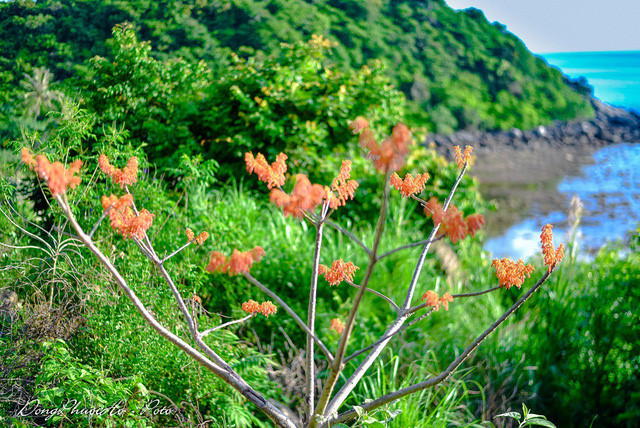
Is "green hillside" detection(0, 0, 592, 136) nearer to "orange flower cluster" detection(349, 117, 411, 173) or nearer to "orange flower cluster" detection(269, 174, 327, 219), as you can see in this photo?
"orange flower cluster" detection(269, 174, 327, 219)

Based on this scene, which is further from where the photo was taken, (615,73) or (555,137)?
(615,73)

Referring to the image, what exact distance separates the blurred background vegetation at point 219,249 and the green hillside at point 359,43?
52 millimetres

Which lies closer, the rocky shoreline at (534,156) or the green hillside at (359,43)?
the green hillside at (359,43)

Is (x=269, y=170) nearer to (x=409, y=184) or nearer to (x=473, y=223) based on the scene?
(x=409, y=184)

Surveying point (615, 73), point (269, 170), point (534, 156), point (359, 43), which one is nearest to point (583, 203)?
point (534, 156)

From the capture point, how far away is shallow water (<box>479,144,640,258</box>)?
31.4 ft

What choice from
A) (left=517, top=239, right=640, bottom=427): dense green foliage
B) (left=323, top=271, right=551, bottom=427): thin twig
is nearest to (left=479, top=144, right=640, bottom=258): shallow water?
(left=517, top=239, right=640, bottom=427): dense green foliage

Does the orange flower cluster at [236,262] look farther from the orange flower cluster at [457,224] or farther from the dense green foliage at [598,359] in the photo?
the dense green foliage at [598,359]

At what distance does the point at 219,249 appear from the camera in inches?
136

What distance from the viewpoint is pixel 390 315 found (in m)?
3.78

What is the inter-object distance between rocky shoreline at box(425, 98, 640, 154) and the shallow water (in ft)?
9.28

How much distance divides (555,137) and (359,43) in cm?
846

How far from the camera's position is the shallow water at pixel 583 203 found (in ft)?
31.4

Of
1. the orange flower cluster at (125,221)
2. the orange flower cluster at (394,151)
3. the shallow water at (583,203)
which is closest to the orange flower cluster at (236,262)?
the orange flower cluster at (125,221)
